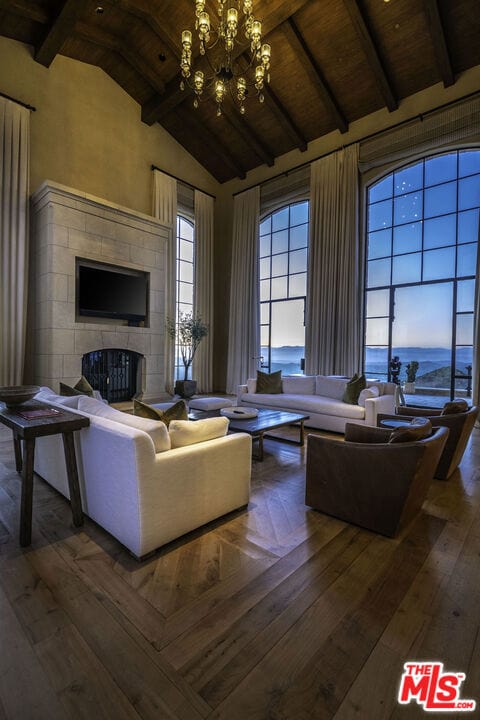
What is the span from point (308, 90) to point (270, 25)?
1.42m

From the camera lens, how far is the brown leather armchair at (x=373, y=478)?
79.0 inches

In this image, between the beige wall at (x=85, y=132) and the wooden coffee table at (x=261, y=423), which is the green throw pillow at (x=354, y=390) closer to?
the wooden coffee table at (x=261, y=423)

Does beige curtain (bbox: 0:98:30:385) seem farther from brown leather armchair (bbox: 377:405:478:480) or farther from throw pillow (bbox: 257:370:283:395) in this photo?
brown leather armchair (bbox: 377:405:478:480)

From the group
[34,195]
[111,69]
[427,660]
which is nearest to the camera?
[427,660]

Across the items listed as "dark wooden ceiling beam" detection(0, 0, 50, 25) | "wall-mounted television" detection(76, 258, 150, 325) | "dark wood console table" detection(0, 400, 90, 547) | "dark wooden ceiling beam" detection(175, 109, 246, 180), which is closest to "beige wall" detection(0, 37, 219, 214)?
"dark wooden ceiling beam" detection(175, 109, 246, 180)

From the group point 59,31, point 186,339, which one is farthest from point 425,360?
point 59,31

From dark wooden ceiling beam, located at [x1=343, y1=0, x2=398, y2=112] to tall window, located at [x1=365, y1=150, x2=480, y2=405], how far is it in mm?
1193

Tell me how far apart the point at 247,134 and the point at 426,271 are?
4700 mm

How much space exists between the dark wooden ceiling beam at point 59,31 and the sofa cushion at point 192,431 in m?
6.39

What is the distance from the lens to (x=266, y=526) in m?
2.28

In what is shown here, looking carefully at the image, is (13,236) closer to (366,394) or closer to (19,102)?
(19,102)

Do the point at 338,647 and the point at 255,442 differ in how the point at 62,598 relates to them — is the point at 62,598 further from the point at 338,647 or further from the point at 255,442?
the point at 255,442

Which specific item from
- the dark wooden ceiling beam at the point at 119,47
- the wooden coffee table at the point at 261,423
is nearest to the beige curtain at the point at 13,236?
the dark wooden ceiling beam at the point at 119,47

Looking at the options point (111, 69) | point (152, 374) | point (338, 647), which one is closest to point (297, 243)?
point (152, 374)
